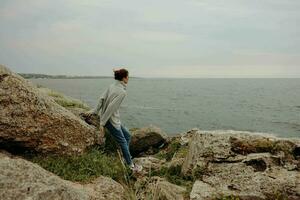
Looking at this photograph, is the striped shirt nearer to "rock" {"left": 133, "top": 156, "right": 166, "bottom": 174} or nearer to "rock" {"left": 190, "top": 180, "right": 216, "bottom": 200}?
"rock" {"left": 133, "top": 156, "right": 166, "bottom": 174}

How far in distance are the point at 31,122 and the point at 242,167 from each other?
17.2 feet

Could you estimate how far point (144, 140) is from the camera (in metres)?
15.1

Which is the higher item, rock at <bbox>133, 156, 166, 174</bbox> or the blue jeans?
the blue jeans

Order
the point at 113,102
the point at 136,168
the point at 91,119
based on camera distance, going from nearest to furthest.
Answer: the point at 136,168, the point at 113,102, the point at 91,119

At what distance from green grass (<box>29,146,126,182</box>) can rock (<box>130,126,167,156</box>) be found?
15.6ft

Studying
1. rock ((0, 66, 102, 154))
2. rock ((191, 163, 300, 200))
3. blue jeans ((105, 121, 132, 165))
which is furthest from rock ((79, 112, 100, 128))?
rock ((191, 163, 300, 200))

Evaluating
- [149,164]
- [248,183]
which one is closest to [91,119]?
[149,164]

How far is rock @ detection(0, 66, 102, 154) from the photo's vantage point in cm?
927

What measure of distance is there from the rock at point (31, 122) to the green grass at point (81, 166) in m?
→ 0.31

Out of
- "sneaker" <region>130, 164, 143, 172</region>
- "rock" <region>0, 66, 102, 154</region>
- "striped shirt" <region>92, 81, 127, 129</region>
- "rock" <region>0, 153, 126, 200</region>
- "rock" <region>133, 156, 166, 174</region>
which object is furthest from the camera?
"rock" <region>133, 156, 166, 174</region>

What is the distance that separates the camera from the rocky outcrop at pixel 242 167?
853 centimetres

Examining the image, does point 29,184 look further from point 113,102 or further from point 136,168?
point 113,102

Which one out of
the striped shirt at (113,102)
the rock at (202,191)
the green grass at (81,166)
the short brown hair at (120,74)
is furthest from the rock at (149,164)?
the short brown hair at (120,74)

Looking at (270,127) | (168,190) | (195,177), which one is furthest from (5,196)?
(270,127)
